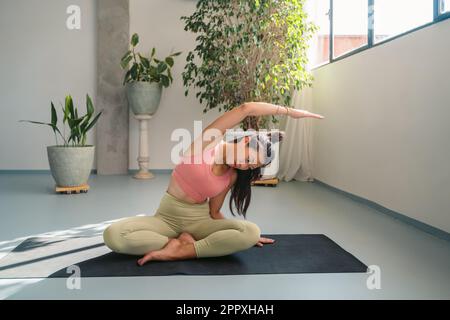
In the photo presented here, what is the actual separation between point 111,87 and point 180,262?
3.62 meters

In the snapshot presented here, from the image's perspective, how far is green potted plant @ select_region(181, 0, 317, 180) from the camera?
3887 millimetres

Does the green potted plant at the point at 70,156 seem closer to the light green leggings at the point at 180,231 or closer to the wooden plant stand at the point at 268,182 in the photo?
the wooden plant stand at the point at 268,182

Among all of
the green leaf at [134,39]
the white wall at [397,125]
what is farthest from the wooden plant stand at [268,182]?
the green leaf at [134,39]

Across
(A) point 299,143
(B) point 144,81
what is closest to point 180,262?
(A) point 299,143

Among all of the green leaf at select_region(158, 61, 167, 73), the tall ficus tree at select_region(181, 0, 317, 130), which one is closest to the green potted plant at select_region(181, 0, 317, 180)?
the tall ficus tree at select_region(181, 0, 317, 130)

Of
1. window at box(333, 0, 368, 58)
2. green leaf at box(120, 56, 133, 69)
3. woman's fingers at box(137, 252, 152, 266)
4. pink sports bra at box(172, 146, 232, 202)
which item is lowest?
woman's fingers at box(137, 252, 152, 266)

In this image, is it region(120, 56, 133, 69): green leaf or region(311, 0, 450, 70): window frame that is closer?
region(311, 0, 450, 70): window frame

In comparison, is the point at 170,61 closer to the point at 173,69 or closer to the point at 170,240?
the point at 173,69

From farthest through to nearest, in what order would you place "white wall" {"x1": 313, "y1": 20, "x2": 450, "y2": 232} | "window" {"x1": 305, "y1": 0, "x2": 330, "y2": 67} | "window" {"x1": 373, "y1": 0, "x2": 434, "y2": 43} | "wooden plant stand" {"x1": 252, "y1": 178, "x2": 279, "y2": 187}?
"window" {"x1": 305, "y1": 0, "x2": 330, "y2": 67} → "wooden plant stand" {"x1": 252, "y1": 178, "x2": 279, "y2": 187} → "window" {"x1": 373, "y1": 0, "x2": 434, "y2": 43} → "white wall" {"x1": 313, "y1": 20, "x2": 450, "y2": 232}

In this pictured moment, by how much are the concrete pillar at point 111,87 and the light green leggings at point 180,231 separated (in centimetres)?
322

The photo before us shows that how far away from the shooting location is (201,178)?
6.48 feet

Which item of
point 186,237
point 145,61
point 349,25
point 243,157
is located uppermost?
point 349,25

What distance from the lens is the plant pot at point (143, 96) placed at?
15.6 feet

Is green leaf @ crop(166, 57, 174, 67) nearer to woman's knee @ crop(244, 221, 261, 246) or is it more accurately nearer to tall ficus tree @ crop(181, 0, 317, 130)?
tall ficus tree @ crop(181, 0, 317, 130)
